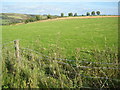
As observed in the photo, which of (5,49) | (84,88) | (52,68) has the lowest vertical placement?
(84,88)

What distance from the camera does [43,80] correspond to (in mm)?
3855

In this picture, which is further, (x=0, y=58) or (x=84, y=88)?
(x=0, y=58)

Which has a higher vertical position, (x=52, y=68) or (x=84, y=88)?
(x=52, y=68)

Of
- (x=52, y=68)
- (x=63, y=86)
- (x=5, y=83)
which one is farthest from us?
(x=52, y=68)

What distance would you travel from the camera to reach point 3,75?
4305 millimetres

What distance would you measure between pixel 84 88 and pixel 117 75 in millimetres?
897

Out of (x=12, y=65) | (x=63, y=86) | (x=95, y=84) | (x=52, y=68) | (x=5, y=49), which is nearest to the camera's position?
(x=63, y=86)

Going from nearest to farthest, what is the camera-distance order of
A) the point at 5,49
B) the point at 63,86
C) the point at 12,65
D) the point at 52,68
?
the point at 63,86 → the point at 52,68 → the point at 12,65 → the point at 5,49

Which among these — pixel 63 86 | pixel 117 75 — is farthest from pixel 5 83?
pixel 117 75

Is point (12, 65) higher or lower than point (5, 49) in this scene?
lower

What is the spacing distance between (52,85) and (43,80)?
0.29 metres

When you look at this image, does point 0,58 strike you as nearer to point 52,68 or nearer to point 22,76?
point 22,76

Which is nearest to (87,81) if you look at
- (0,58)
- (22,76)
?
(22,76)

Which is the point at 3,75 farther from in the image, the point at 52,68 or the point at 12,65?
the point at 52,68
